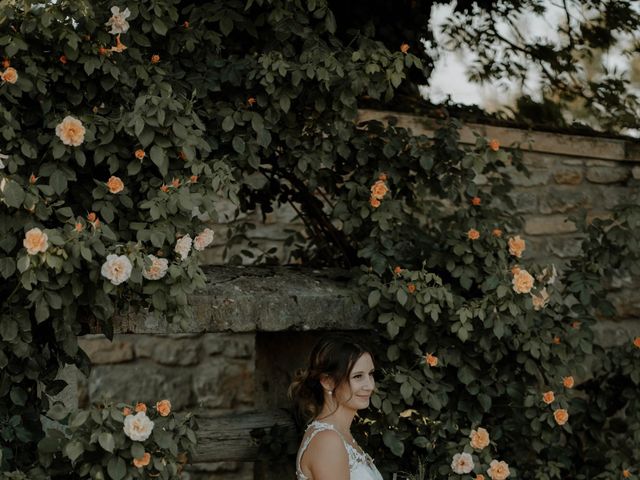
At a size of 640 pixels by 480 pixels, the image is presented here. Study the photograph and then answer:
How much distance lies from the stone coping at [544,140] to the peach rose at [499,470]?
5.79 ft

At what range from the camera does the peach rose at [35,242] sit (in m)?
2.43

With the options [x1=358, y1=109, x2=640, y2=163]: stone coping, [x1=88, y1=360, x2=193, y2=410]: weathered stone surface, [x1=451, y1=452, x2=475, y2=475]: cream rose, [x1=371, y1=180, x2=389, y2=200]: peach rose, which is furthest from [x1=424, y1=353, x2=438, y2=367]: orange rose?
[x1=88, y1=360, x2=193, y2=410]: weathered stone surface

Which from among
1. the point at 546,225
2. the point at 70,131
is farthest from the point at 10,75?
the point at 546,225

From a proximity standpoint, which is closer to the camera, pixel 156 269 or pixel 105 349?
pixel 156 269

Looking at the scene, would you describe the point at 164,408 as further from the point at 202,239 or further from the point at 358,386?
the point at 358,386

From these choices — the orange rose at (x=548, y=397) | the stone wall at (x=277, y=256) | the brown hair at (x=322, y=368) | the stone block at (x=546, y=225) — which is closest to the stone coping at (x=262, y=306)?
the brown hair at (x=322, y=368)

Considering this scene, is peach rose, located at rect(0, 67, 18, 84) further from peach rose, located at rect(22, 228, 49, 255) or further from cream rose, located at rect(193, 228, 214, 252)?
cream rose, located at rect(193, 228, 214, 252)

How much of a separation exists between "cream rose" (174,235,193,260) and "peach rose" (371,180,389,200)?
86 centimetres

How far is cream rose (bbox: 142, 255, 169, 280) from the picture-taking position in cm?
Result: 263

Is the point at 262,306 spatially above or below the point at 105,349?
above

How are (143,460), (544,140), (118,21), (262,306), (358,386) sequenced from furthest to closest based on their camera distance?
(544,140) → (262,306) → (358,386) → (118,21) → (143,460)

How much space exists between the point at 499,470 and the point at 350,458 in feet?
1.79

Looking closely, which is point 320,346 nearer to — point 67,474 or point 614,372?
point 67,474

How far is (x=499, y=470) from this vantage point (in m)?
3.21
